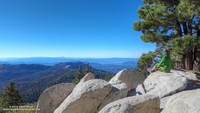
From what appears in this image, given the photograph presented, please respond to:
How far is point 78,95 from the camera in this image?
6707 mm

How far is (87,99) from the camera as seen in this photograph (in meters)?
6.68

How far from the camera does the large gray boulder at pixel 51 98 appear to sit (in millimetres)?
8609

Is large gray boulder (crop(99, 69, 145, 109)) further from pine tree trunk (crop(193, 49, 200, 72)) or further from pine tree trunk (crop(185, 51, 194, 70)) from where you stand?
pine tree trunk (crop(193, 49, 200, 72))

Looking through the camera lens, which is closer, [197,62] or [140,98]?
[140,98]

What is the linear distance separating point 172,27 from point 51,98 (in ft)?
34.0

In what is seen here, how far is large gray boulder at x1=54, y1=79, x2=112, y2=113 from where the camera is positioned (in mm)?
6531

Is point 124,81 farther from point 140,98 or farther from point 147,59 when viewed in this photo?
point 140,98

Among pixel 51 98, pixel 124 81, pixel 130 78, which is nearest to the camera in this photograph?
pixel 51 98

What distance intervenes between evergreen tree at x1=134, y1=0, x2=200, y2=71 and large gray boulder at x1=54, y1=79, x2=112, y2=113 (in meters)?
5.98

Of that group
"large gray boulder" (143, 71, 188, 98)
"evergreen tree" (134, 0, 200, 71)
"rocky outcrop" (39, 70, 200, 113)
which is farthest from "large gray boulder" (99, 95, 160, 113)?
"evergreen tree" (134, 0, 200, 71)

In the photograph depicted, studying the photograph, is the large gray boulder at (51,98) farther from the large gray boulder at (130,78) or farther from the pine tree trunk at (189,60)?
the pine tree trunk at (189,60)

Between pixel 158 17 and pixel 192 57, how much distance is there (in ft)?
14.6

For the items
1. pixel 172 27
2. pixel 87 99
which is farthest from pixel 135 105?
pixel 172 27

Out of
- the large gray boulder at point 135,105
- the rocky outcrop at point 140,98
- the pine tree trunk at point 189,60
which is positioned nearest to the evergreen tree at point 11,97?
the rocky outcrop at point 140,98
